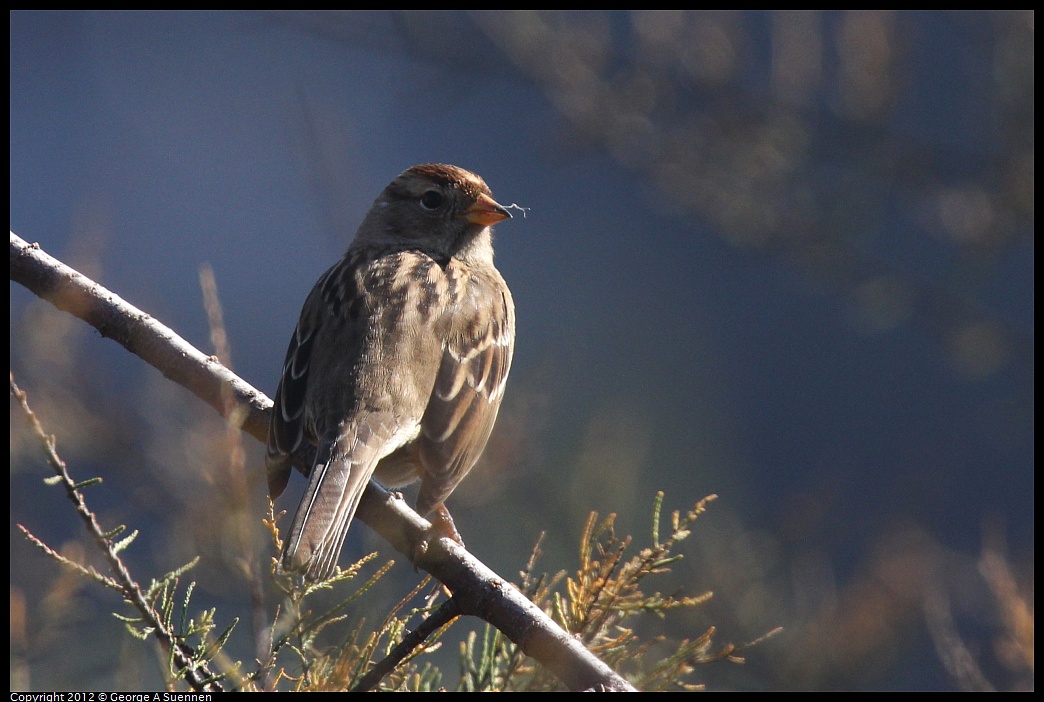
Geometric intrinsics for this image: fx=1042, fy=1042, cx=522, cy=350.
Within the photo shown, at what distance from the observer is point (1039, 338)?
472cm

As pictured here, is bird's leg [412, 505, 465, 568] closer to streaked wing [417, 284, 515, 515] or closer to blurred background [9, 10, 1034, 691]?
streaked wing [417, 284, 515, 515]

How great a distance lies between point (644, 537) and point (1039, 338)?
268 cm

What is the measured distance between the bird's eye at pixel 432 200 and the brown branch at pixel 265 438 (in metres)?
1.42

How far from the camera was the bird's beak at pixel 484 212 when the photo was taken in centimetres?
457

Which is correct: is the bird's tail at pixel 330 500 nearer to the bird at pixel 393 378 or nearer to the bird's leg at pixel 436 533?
the bird at pixel 393 378

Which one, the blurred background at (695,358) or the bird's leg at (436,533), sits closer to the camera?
the bird's leg at (436,533)

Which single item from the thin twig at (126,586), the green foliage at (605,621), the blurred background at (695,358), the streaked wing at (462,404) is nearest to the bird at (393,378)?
the streaked wing at (462,404)

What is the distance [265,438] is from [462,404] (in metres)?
0.72

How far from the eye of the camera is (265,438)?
3.73 metres

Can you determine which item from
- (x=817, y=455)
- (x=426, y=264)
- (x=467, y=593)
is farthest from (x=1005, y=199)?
(x=817, y=455)

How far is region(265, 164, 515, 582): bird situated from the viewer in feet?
11.0

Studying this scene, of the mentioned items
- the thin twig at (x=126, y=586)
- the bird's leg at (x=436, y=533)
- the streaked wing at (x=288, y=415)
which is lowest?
the thin twig at (x=126, y=586)

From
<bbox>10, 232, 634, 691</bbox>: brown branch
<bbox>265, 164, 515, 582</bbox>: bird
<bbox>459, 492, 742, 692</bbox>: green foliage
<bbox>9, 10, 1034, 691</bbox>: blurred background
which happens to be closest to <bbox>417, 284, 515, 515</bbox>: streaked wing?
<bbox>265, 164, 515, 582</bbox>: bird

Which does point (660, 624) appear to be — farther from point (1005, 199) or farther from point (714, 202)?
point (1005, 199)
